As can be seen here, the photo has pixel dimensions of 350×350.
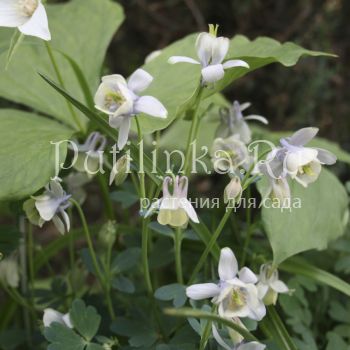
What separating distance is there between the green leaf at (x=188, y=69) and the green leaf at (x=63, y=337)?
0.33 metres

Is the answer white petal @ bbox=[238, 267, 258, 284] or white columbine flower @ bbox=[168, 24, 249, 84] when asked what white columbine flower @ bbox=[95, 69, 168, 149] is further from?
white petal @ bbox=[238, 267, 258, 284]

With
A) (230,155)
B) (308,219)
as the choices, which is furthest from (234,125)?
(308,219)

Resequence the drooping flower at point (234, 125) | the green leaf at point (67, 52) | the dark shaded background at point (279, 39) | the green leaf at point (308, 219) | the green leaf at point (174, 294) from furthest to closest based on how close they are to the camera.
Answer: the dark shaded background at point (279, 39) < the green leaf at point (67, 52) < the drooping flower at point (234, 125) < the green leaf at point (308, 219) < the green leaf at point (174, 294)

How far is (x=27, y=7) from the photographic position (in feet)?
3.28

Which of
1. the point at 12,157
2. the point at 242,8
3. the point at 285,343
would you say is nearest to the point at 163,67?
the point at 12,157

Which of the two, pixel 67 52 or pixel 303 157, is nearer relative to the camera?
pixel 303 157

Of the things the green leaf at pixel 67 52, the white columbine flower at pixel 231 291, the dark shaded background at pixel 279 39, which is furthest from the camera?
the dark shaded background at pixel 279 39

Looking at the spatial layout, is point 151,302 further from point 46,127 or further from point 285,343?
point 46,127

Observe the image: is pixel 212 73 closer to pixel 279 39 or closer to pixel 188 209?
pixel 188 209

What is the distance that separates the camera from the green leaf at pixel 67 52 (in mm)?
1323

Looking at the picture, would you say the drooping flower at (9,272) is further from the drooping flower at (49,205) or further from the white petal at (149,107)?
the white petal at (149,107)

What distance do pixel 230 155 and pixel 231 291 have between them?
312 millimetres

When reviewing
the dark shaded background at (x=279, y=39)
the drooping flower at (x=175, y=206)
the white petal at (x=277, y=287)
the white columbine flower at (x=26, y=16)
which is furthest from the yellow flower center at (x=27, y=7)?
the dark shaded background at (x=279, y=39)

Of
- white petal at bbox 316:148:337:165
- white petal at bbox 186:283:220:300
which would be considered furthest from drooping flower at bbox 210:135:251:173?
white petal at bbox 186:283:220:300
